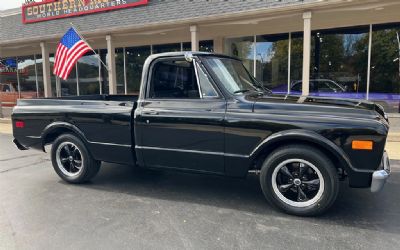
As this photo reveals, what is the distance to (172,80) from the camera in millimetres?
A: 4629

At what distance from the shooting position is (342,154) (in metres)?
3.54

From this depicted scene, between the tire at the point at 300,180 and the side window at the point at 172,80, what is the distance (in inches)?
59.1

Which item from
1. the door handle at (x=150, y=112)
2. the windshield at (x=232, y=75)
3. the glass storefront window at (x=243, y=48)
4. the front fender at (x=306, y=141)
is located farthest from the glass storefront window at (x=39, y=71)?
the front fender at (x=306, y=141)

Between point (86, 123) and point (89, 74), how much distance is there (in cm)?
1341

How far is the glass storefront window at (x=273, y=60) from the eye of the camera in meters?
12.2

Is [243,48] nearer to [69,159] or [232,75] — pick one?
[232,75]

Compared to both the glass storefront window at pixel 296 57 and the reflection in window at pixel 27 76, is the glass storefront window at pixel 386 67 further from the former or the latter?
the reflection in window at pixel 27 76

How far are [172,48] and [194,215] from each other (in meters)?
11.4

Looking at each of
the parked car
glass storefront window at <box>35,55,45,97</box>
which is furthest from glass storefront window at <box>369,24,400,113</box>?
the parked car

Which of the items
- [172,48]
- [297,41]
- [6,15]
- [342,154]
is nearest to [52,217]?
[342,154]

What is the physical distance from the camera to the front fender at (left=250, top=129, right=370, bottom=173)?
11.6 ft

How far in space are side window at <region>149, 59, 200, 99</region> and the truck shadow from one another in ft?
4.62

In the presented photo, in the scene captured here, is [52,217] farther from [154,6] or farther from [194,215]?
[154,6]

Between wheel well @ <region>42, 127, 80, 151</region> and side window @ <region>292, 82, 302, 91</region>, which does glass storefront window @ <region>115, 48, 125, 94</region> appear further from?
wheel well @ <region>42, 127, 80, 151</region>
